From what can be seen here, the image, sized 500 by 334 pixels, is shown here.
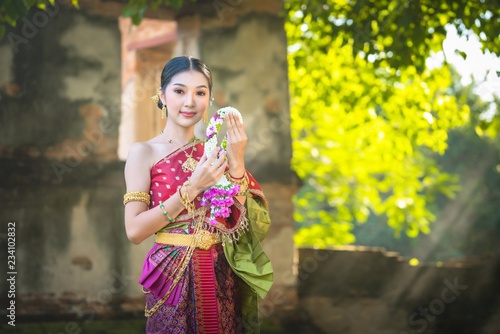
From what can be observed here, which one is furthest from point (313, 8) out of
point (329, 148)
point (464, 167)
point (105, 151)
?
point (464, 167)

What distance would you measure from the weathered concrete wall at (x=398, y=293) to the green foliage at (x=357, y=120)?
1.53 m

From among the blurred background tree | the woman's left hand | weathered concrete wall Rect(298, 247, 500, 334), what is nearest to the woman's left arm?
the woman's left hand

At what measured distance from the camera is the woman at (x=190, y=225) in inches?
119

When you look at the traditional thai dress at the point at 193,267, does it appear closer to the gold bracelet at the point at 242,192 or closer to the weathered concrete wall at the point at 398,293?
the gold bracelet at the point at 242,192

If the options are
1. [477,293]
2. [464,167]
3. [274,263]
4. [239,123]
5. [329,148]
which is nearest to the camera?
[239,123]

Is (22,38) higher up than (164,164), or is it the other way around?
(22,38)

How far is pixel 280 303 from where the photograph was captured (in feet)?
25.0

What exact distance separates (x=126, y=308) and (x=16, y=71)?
237 cm

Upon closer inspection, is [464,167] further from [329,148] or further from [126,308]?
[126,308]

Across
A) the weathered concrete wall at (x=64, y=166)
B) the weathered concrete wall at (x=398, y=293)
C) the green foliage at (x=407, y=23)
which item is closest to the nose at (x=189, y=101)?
the green foliage at (x=407, y=23)

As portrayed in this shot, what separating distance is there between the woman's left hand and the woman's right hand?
0.26 ft

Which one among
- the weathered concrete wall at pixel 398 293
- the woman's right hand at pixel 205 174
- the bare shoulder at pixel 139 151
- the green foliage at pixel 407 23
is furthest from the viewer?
the weathered concrete wall at pixel 398 293

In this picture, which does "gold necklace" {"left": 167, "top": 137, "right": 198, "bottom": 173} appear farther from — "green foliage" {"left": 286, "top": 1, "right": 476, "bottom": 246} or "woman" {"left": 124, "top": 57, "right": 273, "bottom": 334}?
"green foliage" {"left": 286, "top": 1, "right": 476, "bottom": 246}

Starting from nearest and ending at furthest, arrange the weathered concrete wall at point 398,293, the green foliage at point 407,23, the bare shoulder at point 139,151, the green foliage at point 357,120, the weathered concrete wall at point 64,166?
1. the bare shoulder at point 139,151
2. the green foliage at point 407,23
3. the weathered concrete wall at point 64,166
4. the weathered concrete wall at point 398,293
5. the green foliage at point 357,120
